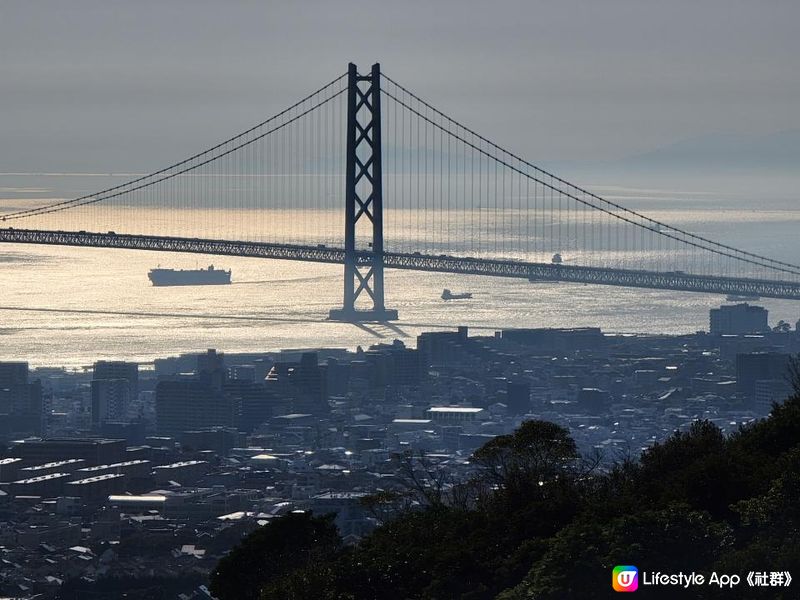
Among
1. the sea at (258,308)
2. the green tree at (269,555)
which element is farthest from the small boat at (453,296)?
the green tree at (269,555)

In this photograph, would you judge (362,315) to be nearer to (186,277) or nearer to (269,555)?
(186,277)

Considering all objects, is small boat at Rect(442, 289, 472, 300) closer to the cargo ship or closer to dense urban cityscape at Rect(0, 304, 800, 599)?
the cargo ship

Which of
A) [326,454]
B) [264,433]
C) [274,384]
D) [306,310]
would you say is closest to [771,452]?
[326,454]

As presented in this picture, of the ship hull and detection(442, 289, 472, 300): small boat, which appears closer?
detection(442, 289, 472, 300): small boat

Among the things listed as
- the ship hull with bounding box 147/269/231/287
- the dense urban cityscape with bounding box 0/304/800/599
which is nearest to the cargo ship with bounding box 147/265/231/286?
the ship hull with bounding box 147/269/231/287

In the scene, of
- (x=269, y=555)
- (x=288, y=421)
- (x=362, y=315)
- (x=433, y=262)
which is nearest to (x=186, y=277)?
(x=362, y=315)

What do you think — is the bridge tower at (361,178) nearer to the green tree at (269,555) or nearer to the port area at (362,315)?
the port area at (362,315)

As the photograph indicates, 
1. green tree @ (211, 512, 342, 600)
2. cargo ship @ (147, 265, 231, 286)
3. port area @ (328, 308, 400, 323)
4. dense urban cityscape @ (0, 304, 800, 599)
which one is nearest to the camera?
green tree @ (211, 512, 342, 600)
